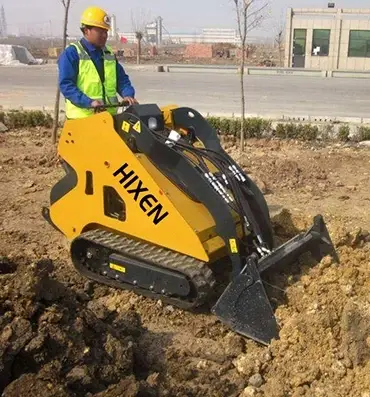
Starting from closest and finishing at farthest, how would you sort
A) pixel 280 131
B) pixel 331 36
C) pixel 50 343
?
pixel 50 343
pixel 280 131
pixel 331 36

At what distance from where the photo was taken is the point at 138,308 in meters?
4.42

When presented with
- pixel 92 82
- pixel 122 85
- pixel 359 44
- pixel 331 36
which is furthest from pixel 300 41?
pixel 92 82

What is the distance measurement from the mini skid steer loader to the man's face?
39.7 inches

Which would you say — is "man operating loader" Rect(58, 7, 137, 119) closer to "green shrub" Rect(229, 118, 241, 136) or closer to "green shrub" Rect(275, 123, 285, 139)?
"green shrub" Rect(229, 118, 241, 136)

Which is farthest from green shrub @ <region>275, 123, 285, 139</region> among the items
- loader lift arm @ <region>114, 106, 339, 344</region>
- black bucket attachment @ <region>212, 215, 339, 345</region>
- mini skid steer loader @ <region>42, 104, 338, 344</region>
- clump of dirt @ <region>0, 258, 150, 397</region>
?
clump of dirt @ <region>0, 258, 150, 397</region>

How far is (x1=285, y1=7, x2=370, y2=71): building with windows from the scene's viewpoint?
1358 inches

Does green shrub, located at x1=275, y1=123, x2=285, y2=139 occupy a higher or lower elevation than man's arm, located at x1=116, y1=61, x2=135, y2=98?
lower

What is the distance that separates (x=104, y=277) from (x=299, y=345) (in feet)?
5.73

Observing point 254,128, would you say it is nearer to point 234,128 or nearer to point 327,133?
point 234,128

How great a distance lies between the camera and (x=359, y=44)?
34.8m

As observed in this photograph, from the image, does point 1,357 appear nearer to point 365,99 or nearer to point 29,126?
point 29,126

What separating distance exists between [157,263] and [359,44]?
34087 mm

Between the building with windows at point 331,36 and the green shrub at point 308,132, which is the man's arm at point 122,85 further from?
the building with windows at point 331,36

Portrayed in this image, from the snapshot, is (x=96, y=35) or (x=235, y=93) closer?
(x=96, y=35)
